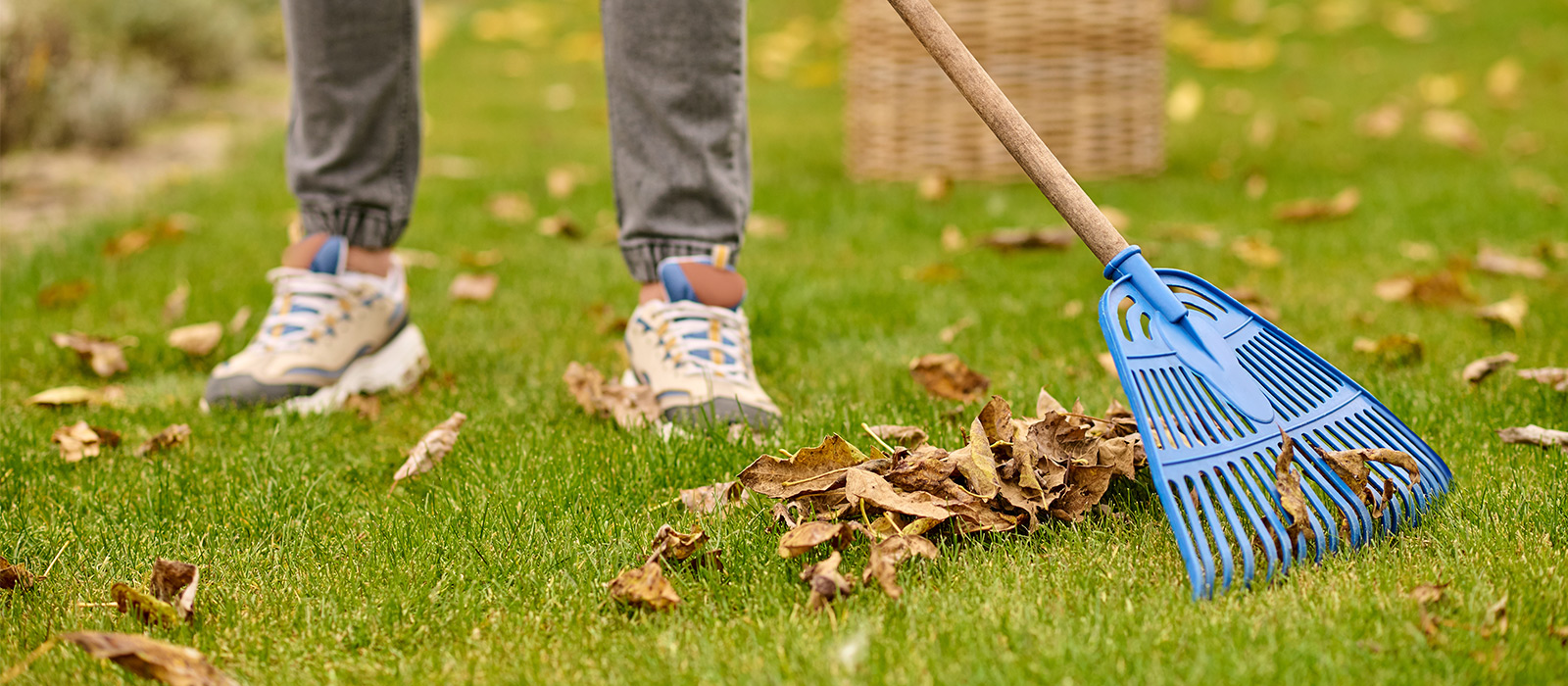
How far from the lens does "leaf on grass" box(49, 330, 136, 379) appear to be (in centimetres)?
232

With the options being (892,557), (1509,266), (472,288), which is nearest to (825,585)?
(892,557)

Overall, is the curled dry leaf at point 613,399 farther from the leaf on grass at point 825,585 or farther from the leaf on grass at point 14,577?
the leaf on grass at point 14,577

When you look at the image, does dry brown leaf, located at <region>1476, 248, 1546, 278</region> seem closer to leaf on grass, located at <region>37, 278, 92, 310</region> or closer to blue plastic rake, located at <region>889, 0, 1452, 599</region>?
blue plastic rake, located at <region>889, 0, 1452, 599</region>

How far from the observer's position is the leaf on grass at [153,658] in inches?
44.4

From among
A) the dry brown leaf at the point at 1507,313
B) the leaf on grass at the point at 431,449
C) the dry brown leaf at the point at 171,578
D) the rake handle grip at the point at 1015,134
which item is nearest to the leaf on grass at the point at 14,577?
the dry brown leaf at the point at 171,578

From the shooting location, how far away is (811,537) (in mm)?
1356

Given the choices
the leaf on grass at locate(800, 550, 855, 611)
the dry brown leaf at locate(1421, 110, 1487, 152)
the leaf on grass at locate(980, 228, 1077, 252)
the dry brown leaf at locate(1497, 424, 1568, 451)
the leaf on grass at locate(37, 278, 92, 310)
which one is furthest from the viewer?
the dry brown leaf at locate(1421, 110, 1487, 152)

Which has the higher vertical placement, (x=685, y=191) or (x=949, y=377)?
(x=685, y=191)

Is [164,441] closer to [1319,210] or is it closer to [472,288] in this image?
[472,288]

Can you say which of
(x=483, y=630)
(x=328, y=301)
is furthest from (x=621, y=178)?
(x=483, y=630)

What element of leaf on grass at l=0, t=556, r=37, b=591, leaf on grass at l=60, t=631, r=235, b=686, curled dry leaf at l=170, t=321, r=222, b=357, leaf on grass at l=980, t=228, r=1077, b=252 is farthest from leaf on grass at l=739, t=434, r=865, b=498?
leaf on grass at l=980, t=228, r=1077, b=252

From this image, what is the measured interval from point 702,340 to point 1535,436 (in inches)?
47.5

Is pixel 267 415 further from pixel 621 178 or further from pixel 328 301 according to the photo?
pixel 621 178

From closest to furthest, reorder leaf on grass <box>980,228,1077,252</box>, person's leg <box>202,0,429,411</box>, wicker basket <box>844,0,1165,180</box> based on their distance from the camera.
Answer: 1. person's leg <box>202,0,429,411</box>
2. leaf on grass <box>980,228,1077,252</box>
3. wicker basket <box>844,0,1165,180</box>
